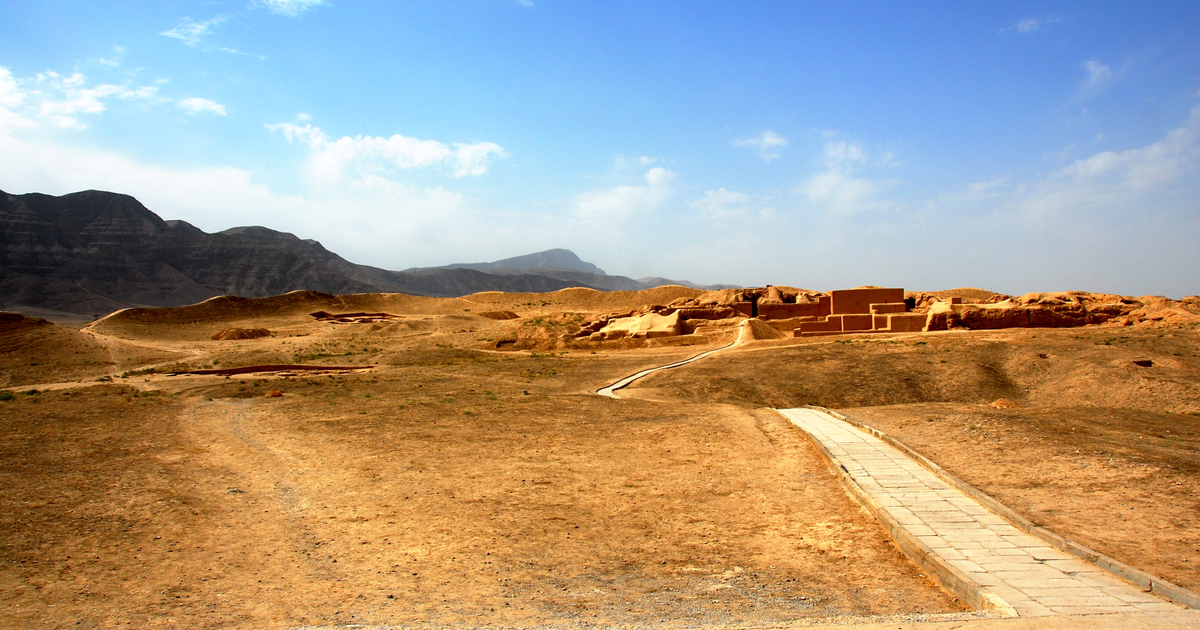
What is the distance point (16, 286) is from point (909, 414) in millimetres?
109976

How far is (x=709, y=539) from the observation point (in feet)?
21.8

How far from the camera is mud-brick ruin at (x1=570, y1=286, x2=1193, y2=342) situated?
91.0 feet

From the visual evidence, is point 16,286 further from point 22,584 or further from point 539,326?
point 22,584

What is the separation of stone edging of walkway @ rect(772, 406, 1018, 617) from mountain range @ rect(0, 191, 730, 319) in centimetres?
9809

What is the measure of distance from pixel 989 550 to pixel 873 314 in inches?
1077

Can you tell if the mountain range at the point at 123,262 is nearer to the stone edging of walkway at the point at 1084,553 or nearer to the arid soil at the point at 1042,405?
the arid soil at the point at 1042,405

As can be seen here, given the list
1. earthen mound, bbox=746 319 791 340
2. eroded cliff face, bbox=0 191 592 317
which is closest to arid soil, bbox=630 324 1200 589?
earthen mound, bbox=746 319 791 340

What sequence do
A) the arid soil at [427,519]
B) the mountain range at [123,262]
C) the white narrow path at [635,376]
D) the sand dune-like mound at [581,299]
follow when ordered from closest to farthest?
→ the arid soil at [427,519] < the white narrow path at [635,376] < the sand dune-like mound at [581,299] < the mountain range at [123,262]

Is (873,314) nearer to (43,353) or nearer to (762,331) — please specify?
(762,331)

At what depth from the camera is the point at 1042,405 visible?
15.8 meters

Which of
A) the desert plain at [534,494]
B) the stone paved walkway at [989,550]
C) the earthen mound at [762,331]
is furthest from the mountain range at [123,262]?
the stone paved walkway at [989,550]

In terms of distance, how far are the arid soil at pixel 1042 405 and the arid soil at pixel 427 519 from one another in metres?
1.94

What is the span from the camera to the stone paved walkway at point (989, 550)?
458cm

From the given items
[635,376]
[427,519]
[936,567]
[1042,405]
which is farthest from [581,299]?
[936,567]
